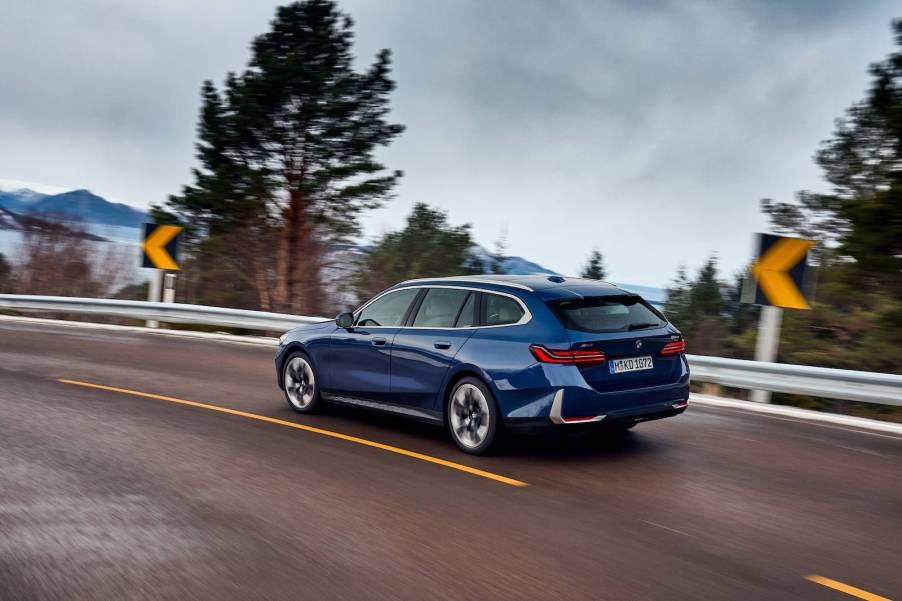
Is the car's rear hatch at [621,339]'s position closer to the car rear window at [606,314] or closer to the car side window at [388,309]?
the car rear window at [606,314]

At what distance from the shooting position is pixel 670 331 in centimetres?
779

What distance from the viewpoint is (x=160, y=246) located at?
2050 cm

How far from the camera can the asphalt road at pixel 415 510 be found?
15.0ft

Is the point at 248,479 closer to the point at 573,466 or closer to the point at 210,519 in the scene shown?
the point at 210,519

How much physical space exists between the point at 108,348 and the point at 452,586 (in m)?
13.1

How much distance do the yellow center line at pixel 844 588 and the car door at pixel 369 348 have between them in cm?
462

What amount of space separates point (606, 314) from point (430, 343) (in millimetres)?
1638

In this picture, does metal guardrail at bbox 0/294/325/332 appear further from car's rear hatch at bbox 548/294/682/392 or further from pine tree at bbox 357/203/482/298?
car's rear hatch at bbox 548/294/682/392

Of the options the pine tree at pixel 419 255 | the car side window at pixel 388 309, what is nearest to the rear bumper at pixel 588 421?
the car side window at pixel 388 309

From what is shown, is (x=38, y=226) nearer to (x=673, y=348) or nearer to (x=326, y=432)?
(x=326, y=432)

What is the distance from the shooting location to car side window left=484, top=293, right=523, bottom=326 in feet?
24.7

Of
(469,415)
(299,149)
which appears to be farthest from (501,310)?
(299,149)

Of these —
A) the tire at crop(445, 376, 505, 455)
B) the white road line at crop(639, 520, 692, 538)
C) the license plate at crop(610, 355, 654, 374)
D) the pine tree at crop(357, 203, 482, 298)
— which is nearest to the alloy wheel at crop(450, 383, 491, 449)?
the tire at crop(445, 376, 505, 455)

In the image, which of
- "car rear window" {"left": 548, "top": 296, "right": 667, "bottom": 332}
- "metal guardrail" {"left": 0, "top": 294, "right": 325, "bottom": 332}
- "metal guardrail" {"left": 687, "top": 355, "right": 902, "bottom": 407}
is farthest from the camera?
"metal guardrail" {"left": 0, "top": 294, "right": 325, "bottom": 332}
